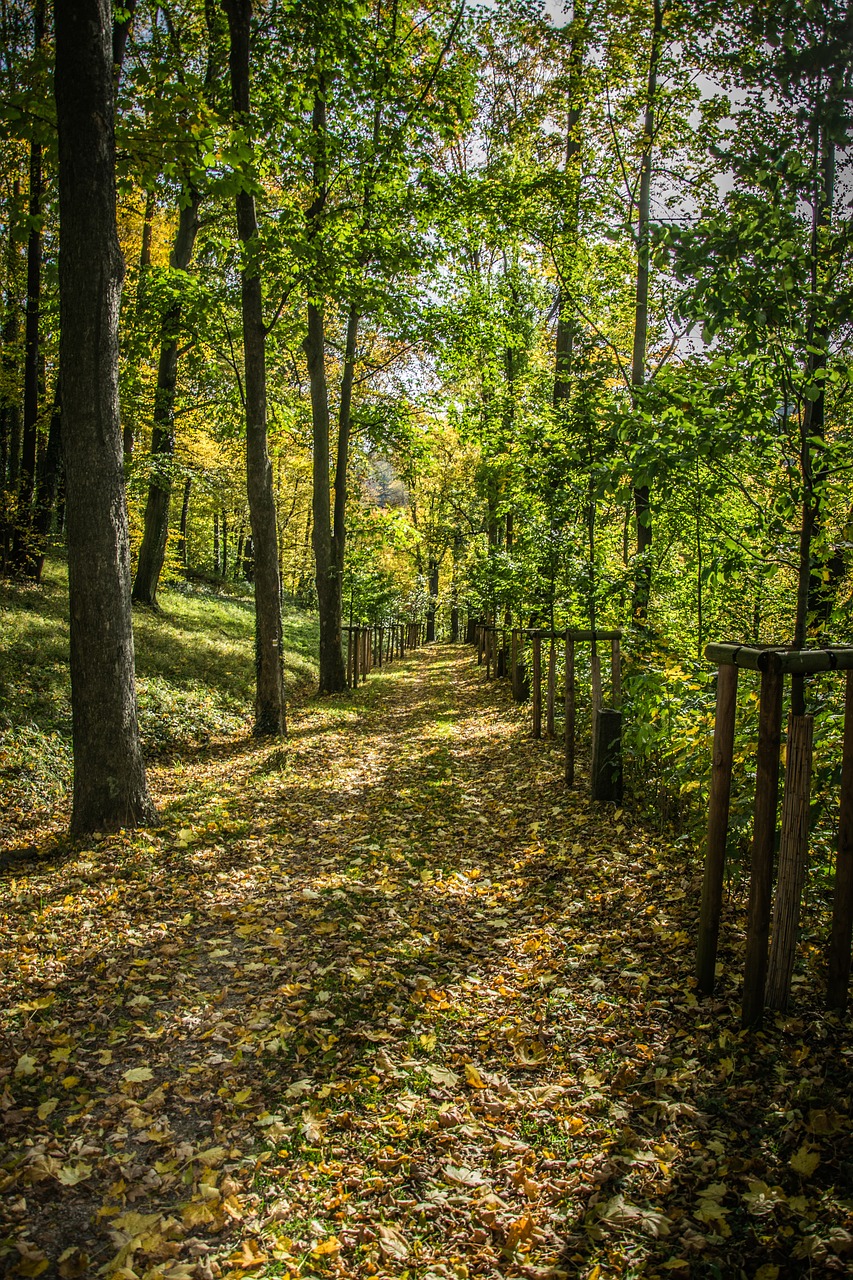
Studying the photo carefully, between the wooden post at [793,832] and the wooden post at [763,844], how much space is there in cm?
5

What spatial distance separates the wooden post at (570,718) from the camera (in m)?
7.37

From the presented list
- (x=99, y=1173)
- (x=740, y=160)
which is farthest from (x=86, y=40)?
(x=99, y=1173)

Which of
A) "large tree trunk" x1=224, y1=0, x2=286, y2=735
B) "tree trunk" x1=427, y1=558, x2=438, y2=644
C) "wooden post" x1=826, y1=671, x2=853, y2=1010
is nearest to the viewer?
"wooden post" x1=826, y1=671, x2=853, y2=1010

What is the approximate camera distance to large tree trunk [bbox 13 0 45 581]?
1152cm

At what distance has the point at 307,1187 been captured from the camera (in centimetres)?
257

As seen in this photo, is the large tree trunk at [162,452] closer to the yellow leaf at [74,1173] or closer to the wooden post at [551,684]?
the wooden post at [551,684]

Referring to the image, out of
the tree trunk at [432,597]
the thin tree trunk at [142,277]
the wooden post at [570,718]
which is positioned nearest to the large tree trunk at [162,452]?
the thin tree trunk at [142,277]

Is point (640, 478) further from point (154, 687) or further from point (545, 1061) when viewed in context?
point (154, 687)

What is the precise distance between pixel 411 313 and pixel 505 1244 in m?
13.4

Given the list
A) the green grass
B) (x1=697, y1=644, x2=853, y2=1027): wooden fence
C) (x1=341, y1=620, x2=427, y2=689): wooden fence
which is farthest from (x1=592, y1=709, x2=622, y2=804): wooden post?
(x1=341, y1=620, x2=427, y2=689): wooden fence

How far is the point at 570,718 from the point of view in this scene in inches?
299

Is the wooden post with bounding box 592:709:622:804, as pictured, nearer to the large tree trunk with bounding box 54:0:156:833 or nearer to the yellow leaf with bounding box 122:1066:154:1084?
the large tree trunk with bounding box 54:0:156:833

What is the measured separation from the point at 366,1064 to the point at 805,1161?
183 cm

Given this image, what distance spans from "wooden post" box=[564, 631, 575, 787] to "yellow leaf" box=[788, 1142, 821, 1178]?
16.0 feet
